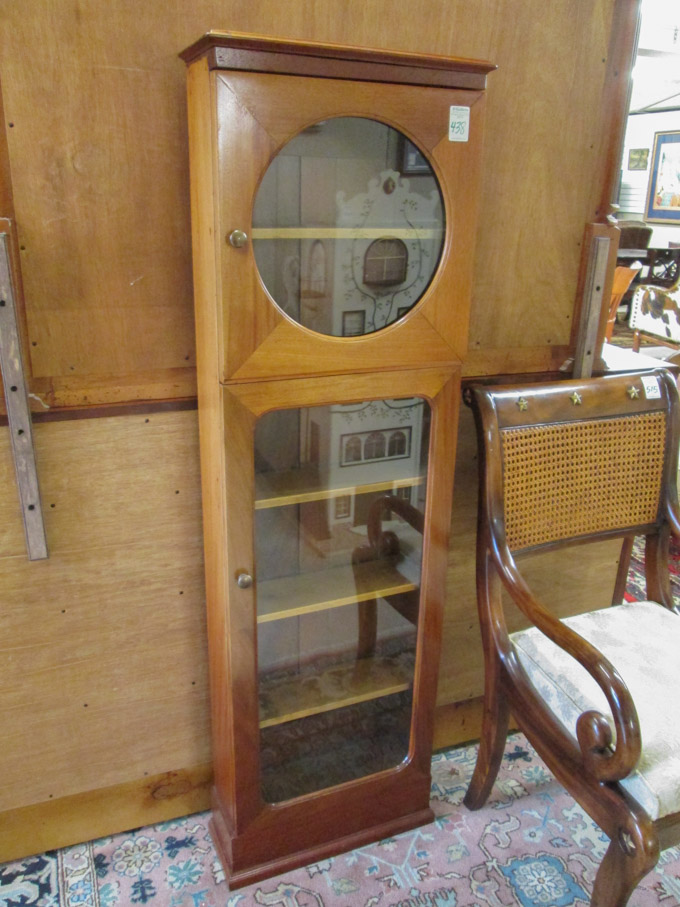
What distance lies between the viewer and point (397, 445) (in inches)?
59.4

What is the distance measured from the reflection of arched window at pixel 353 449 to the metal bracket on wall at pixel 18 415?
0.59 m

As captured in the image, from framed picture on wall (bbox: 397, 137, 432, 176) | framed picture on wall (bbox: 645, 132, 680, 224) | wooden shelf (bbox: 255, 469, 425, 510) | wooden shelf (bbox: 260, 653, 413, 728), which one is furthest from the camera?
framed picture on wall (bbox: 645, 132, 680, 224)

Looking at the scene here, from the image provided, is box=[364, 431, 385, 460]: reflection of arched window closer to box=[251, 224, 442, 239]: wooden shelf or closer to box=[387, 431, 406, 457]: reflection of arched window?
box=[387, 431, 406, 457]: reflection of arched window

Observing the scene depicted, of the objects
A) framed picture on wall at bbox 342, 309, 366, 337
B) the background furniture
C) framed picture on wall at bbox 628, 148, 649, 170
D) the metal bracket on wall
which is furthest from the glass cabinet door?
framed picture on wall at bbox 628, 148, 649, 170

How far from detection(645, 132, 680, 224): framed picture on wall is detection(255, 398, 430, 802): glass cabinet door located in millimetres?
7938

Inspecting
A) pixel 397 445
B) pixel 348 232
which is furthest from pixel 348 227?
pixel 397 445

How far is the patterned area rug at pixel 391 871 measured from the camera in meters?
1.57

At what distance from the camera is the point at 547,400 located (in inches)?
62.9

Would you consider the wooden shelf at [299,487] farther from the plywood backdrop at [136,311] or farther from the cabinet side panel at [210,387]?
the plywood backdrop at [136,311]

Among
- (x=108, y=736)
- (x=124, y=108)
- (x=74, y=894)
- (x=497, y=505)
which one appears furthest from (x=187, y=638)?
(x=124, y=108)

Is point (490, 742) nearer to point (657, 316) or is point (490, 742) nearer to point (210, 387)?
point (210, 387)

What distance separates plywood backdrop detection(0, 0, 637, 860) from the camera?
1.26 metres

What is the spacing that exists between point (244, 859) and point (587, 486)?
112 cm

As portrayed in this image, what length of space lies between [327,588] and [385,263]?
688 millimetres
